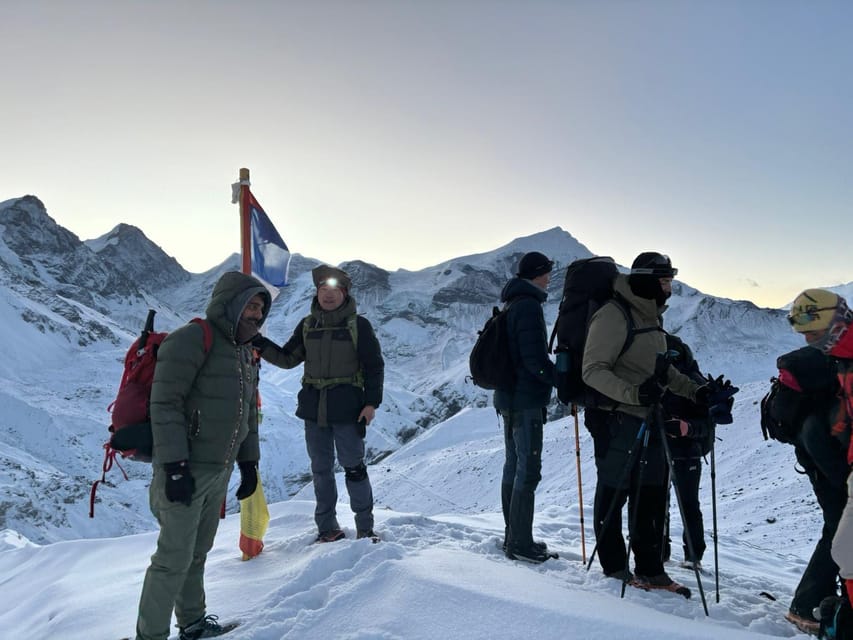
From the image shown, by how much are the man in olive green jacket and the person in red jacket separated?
0.91m

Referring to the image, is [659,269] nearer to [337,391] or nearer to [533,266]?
[533,266]

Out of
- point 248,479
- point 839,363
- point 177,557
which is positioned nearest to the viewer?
point 839,363

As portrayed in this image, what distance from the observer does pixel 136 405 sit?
384 centimetres

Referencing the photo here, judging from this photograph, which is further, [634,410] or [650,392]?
[634,410]

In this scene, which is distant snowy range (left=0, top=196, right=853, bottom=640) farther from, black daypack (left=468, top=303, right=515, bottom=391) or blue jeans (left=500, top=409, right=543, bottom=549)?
black daypack (left=468, top=303, right=515, bottom=391)

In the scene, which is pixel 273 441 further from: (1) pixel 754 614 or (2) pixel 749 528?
(1) pixel 754 614

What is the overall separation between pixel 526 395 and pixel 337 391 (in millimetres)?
1983

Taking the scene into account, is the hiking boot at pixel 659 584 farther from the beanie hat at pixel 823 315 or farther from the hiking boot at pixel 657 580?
the beanie hat at pixel 823 315

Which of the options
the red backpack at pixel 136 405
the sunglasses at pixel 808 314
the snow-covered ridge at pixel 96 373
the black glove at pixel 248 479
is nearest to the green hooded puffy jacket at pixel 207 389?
the red backpack at pixel 136 405

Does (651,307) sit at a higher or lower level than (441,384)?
higher

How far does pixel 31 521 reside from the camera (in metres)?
33.4

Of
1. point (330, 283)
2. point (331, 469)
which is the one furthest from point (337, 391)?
point (330, 283)

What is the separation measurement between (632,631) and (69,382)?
278ft

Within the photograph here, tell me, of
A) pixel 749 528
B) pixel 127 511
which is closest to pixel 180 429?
pixel 749 528
